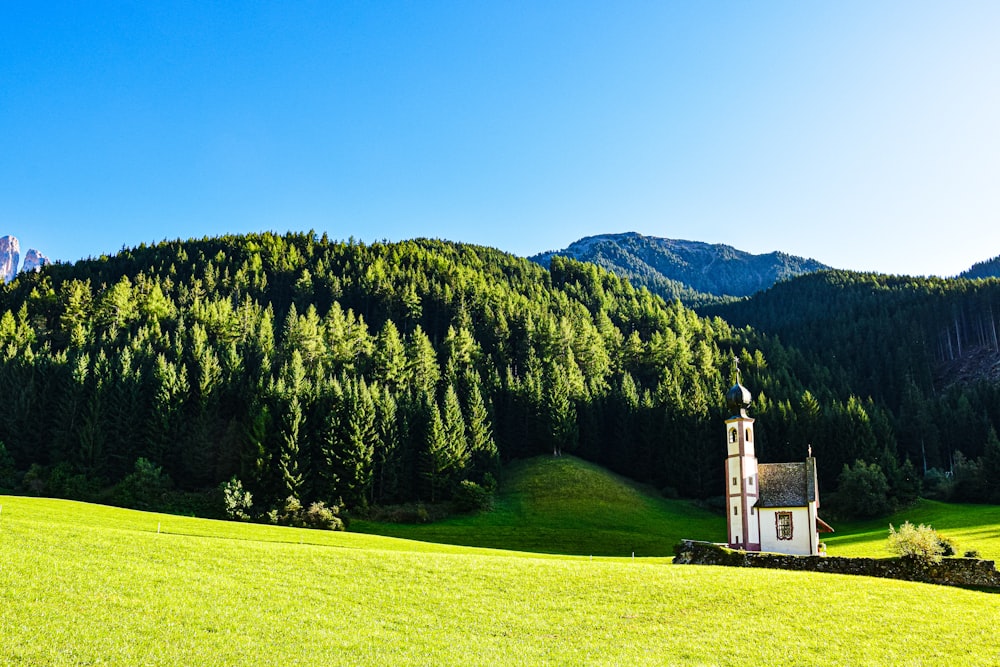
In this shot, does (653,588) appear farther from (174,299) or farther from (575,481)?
(174,299)

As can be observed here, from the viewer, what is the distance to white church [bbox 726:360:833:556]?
56.1m

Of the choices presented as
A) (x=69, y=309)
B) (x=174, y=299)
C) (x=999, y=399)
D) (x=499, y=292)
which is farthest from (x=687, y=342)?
(x=69, y=309)

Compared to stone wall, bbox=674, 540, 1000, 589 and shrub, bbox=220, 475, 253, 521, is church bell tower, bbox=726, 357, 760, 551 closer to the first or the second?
stone wall, bbox=674, 540, 1000, 589

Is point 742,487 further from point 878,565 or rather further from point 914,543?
point 878,565

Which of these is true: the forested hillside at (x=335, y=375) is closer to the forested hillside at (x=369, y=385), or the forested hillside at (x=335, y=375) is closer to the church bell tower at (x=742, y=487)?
the forested hillside at (x=369, y=385)

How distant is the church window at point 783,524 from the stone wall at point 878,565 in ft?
54.4

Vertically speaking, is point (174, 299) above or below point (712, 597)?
above

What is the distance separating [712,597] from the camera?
29359 millimetres

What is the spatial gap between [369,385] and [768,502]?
63.6 m

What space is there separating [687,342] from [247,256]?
99.3 metres

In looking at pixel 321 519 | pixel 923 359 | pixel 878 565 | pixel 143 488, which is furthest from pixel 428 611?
pixel 923 359

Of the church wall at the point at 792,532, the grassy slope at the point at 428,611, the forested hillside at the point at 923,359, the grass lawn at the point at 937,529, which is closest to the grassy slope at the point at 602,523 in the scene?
the grass lawn at the point at 937,529

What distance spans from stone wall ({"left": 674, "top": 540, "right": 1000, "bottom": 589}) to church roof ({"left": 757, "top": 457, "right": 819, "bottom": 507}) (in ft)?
54.9

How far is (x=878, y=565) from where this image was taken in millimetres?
35219
